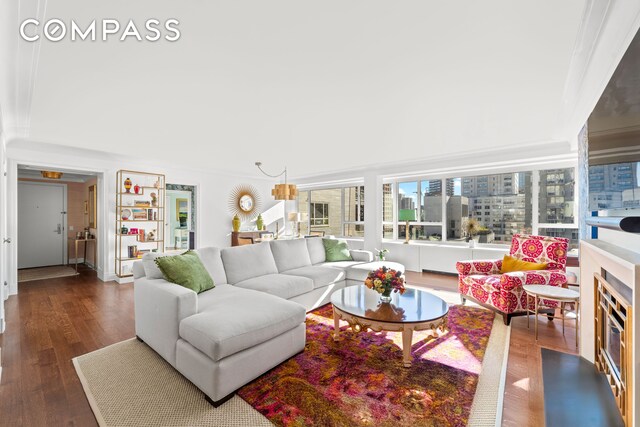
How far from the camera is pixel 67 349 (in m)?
2.57

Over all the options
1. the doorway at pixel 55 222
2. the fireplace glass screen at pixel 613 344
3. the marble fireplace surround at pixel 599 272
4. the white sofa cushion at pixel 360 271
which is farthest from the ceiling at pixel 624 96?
the doorway at pixel 55 222

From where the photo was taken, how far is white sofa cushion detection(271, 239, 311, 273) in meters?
4.03

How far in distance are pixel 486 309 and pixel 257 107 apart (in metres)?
3.64

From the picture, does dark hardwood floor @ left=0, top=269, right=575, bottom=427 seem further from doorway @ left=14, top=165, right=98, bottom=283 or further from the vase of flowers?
doorway @ left=14, top=165, right=98, bottom=283

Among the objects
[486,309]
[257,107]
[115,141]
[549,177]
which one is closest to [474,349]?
[486,309]

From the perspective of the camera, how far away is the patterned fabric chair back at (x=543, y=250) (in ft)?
11.4

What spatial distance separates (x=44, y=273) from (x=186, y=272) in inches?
214

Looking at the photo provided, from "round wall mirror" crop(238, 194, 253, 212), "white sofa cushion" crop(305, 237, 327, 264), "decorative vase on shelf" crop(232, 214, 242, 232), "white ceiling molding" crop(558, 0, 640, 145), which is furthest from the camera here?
"round wall mirror" crop(238, 194, 253, 212)

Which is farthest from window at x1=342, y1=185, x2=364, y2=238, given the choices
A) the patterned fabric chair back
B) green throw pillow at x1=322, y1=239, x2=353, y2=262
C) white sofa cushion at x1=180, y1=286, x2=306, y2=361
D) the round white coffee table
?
white sofa cushion at x1=180, y1=286, x2=306, y2=361

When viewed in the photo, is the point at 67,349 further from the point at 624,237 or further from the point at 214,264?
the point at 624,237

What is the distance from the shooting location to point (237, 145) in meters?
4.45

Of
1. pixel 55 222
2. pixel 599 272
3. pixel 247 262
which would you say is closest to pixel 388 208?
pixel 247 262

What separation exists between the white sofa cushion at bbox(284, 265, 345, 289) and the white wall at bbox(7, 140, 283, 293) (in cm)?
367

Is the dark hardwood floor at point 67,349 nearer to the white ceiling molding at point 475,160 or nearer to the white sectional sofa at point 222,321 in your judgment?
the white sectional sofa at point 222,321
